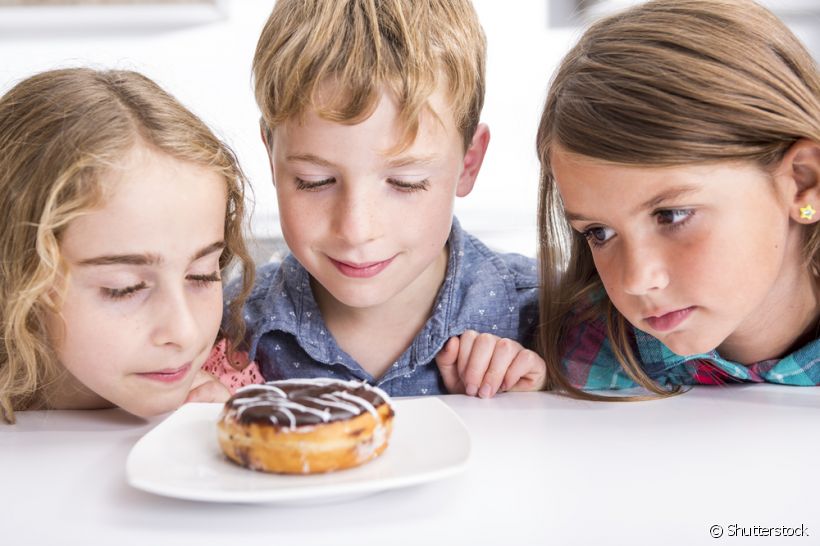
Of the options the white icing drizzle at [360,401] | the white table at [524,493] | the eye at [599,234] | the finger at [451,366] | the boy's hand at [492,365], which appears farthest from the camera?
the finger at [451,366]

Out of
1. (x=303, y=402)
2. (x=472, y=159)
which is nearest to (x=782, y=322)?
(x=472, y=159)

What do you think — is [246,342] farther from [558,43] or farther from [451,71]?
[558,43]

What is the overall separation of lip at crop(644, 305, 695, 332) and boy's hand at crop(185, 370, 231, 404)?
604 millimetres

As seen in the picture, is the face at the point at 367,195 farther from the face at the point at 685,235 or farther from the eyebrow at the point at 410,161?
the face at the point at 685,235

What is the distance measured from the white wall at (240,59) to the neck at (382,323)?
1043mm

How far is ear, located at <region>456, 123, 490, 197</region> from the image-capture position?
1.39m

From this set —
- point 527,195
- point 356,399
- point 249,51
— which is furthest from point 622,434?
point 249,51

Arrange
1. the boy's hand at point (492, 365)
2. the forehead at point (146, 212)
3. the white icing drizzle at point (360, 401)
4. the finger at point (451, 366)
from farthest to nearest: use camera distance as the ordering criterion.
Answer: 1. the finger at point (451, 366)
2. the boy's hand at point (492, 365)
3. the forehead at point (146, 212)
4. the white icing drizzle at point (360, 401)

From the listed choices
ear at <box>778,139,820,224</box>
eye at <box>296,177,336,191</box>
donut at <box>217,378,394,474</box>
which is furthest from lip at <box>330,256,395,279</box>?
ear at <box>778,139,820,224</box>

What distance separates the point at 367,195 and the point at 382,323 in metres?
0.33

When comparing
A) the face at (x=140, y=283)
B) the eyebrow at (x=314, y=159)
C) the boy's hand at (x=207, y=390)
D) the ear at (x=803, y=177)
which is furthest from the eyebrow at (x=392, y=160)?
the ear at (x=803, y=177)

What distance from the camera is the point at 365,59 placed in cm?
119

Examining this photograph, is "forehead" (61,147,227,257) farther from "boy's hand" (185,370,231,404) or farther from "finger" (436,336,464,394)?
"finger" (436,336,464,394)

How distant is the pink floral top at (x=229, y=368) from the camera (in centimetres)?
135
